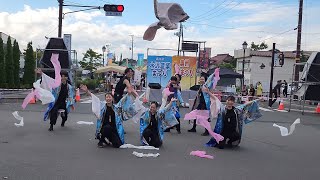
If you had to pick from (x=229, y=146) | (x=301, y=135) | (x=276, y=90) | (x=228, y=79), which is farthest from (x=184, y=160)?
(x=228, y=79)

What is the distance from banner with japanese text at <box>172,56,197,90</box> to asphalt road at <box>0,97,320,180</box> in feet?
36.2

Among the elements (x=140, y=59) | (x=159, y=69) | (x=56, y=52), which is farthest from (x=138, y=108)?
(x=140, y=59)

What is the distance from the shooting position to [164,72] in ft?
70.2

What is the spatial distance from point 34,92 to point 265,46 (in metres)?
63.6

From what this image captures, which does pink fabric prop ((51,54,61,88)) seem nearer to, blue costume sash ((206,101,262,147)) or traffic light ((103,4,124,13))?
blue costume sash ((206,101,262,147))

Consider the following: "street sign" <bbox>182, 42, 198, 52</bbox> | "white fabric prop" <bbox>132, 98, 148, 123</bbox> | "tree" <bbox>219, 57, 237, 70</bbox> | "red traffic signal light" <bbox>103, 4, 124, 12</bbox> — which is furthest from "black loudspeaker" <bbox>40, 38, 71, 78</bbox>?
"tree" <bbox>219, 57, 237, 70</bbox>

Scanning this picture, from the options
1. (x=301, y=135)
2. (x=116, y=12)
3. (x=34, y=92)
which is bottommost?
(x=301, y=135)

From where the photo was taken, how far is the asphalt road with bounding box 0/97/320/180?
6.38m

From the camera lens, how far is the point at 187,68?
73.7 feet

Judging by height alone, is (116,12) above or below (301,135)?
above

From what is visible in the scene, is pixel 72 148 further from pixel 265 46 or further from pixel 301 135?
pixel 265 46

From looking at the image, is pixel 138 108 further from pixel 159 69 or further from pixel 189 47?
pixel 189 47

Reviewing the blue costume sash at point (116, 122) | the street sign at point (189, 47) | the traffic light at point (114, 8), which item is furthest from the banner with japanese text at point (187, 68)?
the blue costume sash at point (116, 122)

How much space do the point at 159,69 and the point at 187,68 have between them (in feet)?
6.21
